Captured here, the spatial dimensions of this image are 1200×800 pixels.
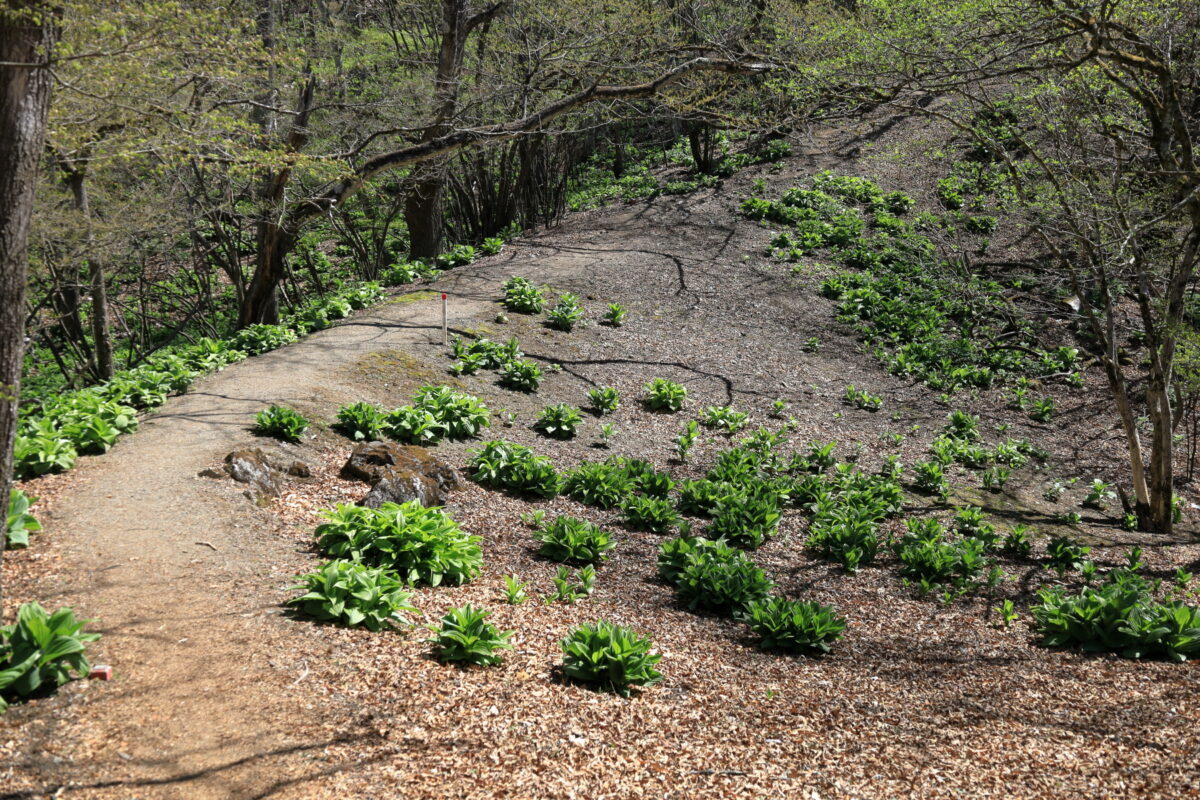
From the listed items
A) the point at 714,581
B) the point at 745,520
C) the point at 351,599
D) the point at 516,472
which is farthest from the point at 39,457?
the point at 745,520

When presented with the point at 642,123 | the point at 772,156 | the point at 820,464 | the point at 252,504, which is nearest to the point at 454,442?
the point at 252,504

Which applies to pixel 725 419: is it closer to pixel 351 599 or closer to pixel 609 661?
pixel 609 661

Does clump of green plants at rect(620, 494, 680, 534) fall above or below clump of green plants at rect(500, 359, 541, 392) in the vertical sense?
below

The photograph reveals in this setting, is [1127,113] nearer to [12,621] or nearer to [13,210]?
[13,210]

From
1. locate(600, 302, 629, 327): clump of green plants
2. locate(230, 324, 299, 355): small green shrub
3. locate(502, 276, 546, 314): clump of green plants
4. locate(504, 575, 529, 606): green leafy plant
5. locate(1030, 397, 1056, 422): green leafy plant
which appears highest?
locate(502, 276, 546, 314): clump of green plants

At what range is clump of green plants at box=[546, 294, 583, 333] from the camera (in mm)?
11781

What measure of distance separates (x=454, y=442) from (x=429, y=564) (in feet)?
10.1

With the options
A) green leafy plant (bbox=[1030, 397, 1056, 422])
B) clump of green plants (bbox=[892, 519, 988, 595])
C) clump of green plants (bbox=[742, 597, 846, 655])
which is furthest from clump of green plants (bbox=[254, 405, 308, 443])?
green leafy plant (bbox=[1030, 397, 1056, 422])

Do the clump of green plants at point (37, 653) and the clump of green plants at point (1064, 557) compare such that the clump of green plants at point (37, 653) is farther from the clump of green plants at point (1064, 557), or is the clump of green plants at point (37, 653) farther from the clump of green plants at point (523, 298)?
the clump of green plants at point (523, 298)

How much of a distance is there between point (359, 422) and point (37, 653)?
171 inches

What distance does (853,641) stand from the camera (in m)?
5.46

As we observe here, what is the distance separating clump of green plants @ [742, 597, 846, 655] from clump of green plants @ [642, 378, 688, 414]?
5.14 metres

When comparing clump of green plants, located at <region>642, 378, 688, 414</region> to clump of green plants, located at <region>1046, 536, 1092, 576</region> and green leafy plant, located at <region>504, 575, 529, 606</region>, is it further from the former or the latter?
green leafy plant, located at <region>504, 575, 529, 606</region>

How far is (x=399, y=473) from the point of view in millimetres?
6594
